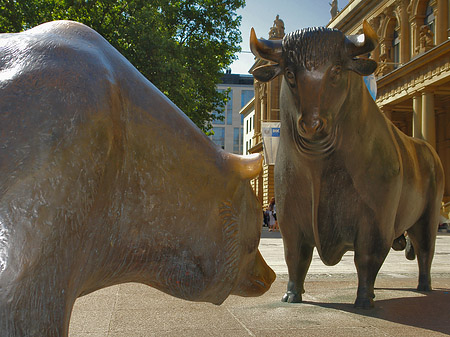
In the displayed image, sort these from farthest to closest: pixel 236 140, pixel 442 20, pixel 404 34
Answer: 1. pixel 236 140
2. pixel 404 34
3. pixel 442 20

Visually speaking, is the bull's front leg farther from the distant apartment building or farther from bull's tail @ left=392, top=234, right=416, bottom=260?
the distant apartment building

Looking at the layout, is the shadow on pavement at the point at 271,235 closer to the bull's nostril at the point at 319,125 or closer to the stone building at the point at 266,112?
the bull's nostril at the point at 319,125

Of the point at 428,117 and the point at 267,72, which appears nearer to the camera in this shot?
the point at 267,72

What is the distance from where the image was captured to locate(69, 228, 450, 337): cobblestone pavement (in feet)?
9.85

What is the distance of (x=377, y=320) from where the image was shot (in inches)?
131

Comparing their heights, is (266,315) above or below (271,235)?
above

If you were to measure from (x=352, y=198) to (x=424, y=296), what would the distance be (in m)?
1.44

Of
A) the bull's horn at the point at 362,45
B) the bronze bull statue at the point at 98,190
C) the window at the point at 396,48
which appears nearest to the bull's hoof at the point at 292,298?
the bull's horn at the point at 362,45

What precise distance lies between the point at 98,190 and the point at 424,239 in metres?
4.60

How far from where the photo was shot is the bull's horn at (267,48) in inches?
141

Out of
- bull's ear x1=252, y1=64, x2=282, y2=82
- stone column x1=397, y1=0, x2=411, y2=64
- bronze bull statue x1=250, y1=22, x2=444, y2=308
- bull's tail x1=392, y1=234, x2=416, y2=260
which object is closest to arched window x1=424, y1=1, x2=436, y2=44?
stone column x1=397, y1=0, x2=411, y2=64

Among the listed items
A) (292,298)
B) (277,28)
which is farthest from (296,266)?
(277,28)

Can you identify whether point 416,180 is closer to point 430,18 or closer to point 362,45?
point 362,45

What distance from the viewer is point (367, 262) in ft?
12.3
